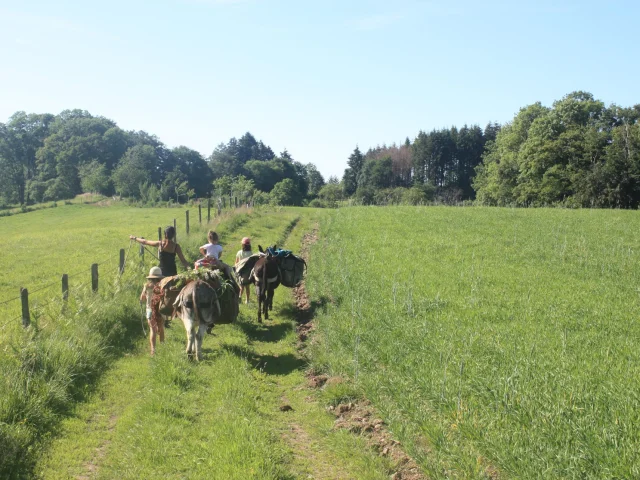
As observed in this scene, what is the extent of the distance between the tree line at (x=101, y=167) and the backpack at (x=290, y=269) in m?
46.4

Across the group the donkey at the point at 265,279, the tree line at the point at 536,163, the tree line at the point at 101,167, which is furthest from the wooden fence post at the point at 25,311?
the tree line at the point at 101,167

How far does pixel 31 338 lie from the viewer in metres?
7.72

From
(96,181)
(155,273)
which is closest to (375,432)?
(155,273)

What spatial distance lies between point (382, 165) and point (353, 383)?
92.8 m

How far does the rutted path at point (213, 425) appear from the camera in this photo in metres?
5.33

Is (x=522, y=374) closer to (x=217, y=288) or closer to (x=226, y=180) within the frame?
(x=217, y=288)

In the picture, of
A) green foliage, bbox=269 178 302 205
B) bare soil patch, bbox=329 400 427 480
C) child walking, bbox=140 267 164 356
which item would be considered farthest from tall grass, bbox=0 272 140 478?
green foliage, bbox=269 178 302 205

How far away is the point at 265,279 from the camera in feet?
37.9

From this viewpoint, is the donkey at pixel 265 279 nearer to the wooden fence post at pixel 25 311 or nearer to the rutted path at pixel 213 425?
the rutted path at pixel 213 425

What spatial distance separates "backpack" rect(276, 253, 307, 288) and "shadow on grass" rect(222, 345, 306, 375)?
318cm

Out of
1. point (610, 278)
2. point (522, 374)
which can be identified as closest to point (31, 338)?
point (522, 374)

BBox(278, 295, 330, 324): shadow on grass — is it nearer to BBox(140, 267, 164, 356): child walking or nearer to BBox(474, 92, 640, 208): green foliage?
BBox(140, 267, 164, 356): child walking

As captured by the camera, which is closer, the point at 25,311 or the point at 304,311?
the point at 25,311

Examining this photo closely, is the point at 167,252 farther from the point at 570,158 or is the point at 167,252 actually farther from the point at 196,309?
the point at 570,158
